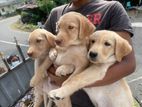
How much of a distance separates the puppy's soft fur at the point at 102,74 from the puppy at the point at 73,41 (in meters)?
0.06

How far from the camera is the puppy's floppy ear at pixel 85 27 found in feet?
7.46

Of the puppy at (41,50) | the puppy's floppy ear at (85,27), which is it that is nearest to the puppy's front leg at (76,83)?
the puppy's floppy ear at (85,27)

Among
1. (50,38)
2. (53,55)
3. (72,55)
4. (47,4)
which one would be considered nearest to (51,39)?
(50,38)

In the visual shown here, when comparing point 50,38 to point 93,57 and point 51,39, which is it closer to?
point 51,39

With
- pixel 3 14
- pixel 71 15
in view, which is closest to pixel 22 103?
pixel 71 15

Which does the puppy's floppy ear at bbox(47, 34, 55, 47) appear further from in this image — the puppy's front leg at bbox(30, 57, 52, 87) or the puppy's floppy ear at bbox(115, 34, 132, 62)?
the puppy's floppy ear at bbox(115, 34, 132, 62)

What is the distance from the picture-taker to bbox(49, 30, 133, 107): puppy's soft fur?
219cm

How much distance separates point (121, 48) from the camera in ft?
7.37

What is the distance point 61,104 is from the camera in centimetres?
244

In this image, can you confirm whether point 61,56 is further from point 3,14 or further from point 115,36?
point 3,14

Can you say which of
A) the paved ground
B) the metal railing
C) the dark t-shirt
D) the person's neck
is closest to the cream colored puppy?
the dark t-shirt

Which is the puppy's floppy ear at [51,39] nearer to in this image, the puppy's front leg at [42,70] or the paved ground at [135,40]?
the puppy's front leg at [42,70]

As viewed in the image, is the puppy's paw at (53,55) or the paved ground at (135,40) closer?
the puppy's paw at (53,55)

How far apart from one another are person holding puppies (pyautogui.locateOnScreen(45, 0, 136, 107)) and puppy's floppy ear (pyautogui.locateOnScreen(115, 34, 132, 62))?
70mm
